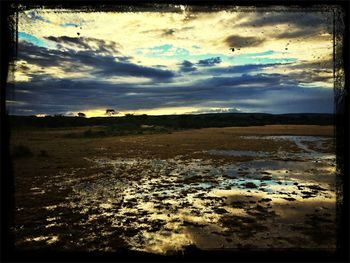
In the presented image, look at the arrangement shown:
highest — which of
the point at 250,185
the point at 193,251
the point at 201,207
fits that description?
the point at 193,251

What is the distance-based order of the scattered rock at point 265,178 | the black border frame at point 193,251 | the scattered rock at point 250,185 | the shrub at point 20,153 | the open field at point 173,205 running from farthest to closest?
the shrub at point 20,153
the scattered rock at point 265,178
the scattered rock at point 250,185
the open field at point 173,205
the black border frame at point 193,251

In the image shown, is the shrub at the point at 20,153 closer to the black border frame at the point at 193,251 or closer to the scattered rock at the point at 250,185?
the scattered rock at the point at 250,185

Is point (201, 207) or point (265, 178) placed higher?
point (265, 178)

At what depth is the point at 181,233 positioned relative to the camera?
6.69 metres

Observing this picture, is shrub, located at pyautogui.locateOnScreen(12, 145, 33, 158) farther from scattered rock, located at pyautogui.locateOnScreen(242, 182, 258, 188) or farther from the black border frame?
the black border frame

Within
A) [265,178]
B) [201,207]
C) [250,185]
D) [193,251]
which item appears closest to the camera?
[193,251]

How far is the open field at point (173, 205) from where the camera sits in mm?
6363

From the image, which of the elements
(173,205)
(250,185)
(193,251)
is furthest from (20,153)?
(193,251)

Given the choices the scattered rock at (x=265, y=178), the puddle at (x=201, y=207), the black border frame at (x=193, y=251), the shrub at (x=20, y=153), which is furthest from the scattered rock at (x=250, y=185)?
the shrub at (x=20, y=153)

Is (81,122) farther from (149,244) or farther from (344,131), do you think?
(344,131)

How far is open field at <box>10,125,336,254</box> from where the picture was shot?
6363 millimetres

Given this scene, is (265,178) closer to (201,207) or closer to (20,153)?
(201,207)

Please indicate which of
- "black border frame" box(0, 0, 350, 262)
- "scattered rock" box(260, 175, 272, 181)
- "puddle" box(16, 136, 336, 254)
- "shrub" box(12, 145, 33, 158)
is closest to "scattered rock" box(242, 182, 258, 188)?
"puddle" box(16, 136, 336, 254)

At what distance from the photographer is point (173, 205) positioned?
855 centimetres
